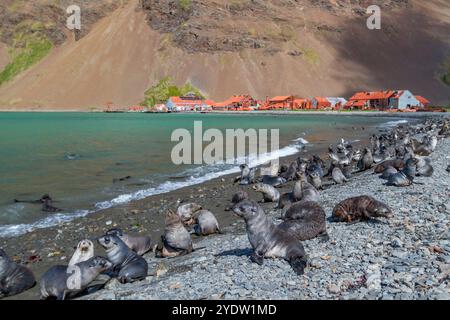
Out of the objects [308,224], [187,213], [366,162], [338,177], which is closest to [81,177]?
[187,213]

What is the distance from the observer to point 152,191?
17.9 metres

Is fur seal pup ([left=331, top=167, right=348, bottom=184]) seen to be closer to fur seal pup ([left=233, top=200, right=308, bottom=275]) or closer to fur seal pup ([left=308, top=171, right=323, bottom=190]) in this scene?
fur seal pup ([left=308, top=171, right=323, bottom=190])

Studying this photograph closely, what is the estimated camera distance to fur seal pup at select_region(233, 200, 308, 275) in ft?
26.6

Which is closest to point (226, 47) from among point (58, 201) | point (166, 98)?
point (166, 98)

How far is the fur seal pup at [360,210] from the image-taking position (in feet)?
32.3

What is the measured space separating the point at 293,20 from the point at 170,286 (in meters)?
186

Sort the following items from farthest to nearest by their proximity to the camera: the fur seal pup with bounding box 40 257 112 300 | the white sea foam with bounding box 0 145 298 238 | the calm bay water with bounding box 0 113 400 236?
the calm bay water with bounding box 0 113 400 236 < the white sea foam with bounding box 0 145 298 238 < the fur seal pup with bounding box 40 257 112 300

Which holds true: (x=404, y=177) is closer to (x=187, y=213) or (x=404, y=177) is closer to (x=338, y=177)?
(x=338, y=177)

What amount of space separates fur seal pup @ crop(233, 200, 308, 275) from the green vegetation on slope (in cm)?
15166

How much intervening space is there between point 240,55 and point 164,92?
3156 centimetres

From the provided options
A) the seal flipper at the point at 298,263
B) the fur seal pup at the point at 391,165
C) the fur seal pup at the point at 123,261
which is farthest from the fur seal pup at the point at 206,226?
the fur seal pup at the point at 391,165

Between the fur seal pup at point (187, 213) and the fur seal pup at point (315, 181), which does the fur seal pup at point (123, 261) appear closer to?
the fur seal pup at point (187, 213)

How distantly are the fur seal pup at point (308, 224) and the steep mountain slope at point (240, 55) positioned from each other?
15019 cm

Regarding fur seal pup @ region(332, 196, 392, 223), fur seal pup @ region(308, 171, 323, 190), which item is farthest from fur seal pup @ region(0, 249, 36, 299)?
fur seal pup @ region(308, 171, 323, 190)
